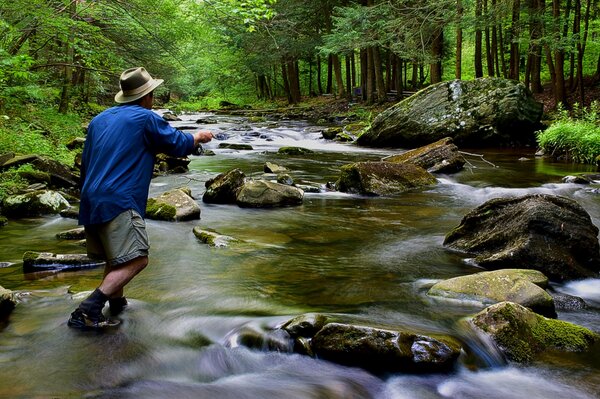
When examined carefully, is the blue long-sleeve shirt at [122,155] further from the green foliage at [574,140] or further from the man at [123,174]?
the green foliage at [574,140]

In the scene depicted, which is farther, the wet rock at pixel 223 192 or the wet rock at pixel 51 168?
the wet rock at pixel 51 168

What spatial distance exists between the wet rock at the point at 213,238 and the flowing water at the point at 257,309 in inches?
4.7

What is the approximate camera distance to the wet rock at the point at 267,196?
10125 millimetres

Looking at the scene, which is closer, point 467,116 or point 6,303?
point 6,303

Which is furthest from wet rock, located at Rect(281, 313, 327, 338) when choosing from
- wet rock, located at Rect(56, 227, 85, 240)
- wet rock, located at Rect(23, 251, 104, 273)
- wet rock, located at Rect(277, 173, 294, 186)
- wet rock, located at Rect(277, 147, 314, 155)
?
wet rock, located at Rect(277, 147, 314, 155)

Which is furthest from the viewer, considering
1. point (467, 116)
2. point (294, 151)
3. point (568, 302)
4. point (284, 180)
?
point (294, 151)

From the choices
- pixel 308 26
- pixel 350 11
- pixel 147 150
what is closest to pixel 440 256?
pixel 147 150

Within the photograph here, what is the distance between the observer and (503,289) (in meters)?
4.94

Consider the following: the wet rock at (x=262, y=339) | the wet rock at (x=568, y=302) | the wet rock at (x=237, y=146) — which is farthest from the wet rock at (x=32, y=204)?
the wet rock at (x=237, y=146)

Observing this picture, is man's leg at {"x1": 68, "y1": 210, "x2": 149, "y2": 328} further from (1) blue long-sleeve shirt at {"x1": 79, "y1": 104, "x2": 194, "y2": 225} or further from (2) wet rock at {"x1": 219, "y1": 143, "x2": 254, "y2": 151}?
(2) wet rock at {"x1": 219, "y1": 143, "x2": 254, "y2": 151}

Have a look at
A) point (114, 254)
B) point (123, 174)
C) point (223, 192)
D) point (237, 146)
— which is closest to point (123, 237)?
point (114, 254)

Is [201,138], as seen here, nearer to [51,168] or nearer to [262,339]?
[262,339]

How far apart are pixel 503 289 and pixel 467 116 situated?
14.3 meters

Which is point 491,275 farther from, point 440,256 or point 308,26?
point 308,26
